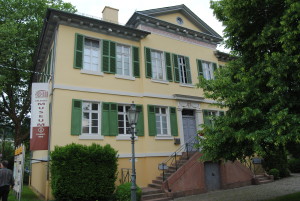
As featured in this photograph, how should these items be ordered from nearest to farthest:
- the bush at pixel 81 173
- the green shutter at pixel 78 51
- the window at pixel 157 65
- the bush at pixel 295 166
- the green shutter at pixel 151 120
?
the bush at pixel 81 173 → the green shutter at pixel 78 51 → the green shutter at pixel 151 120 → the window at pixel 157 65 → the bush at pixel 295 166

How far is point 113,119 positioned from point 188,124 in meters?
4.85

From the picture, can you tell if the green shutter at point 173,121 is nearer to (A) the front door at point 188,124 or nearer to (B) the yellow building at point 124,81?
(B) the yellow building at point 124,81

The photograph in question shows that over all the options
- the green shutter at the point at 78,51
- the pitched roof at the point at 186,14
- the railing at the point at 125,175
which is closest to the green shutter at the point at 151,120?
the railing at the point at 125,175

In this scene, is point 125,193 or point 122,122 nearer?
point 125,193

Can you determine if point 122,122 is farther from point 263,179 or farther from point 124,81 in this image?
point 263,179

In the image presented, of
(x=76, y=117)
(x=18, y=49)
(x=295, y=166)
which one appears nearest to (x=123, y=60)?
(x=76, y=117)

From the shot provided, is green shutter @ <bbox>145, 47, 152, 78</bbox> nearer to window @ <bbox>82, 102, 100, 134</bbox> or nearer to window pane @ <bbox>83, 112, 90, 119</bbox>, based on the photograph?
window @ <bbox>82, 102, 100, 134</bbox>

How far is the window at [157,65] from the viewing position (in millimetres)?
14267

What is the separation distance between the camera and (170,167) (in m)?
12.4

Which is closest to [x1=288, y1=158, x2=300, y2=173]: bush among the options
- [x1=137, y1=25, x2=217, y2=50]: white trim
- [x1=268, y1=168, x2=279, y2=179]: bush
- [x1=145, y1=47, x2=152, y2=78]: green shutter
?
[x1=268, y1=168, x2=279, y2=179]: bush

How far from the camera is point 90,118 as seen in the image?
11.6m

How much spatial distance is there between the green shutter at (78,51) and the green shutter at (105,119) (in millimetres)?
2214

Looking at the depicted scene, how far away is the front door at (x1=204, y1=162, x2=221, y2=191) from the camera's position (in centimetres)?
1253

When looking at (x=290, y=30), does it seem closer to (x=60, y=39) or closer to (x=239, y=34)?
(x=239, y=34)
